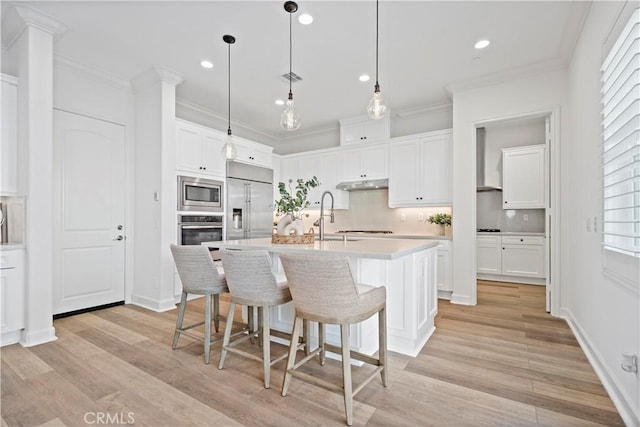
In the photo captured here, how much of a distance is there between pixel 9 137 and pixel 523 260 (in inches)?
268

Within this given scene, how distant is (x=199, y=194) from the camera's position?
4172 mm

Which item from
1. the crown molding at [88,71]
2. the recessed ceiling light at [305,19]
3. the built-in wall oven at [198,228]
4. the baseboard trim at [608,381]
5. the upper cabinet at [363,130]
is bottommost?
the baseboard trim at [608,381]

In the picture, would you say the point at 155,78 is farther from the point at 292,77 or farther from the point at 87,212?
the point at 87,212

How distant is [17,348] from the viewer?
261cm

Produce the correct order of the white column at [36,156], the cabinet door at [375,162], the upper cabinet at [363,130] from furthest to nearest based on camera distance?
the upper cabinet at [363,130], the cabinet door at [375,162], the white column at [36,156]

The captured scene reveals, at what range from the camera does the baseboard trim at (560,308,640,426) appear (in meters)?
1.61

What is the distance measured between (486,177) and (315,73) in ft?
11.9

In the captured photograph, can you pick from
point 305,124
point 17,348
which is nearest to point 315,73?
point 305,124

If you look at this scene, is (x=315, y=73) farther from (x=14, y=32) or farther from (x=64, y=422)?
(x=64, y=422)

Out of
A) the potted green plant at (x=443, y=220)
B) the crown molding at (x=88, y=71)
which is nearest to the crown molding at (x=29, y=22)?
the crown molding at (x=88, y=71)

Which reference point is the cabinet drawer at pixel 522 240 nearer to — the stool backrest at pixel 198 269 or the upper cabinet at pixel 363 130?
the upper cabinet at pixel 363 130

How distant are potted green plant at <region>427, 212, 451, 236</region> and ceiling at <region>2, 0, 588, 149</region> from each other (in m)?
1.79

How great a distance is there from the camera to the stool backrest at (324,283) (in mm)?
1628

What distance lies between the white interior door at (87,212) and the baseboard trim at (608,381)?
4.76 metres
